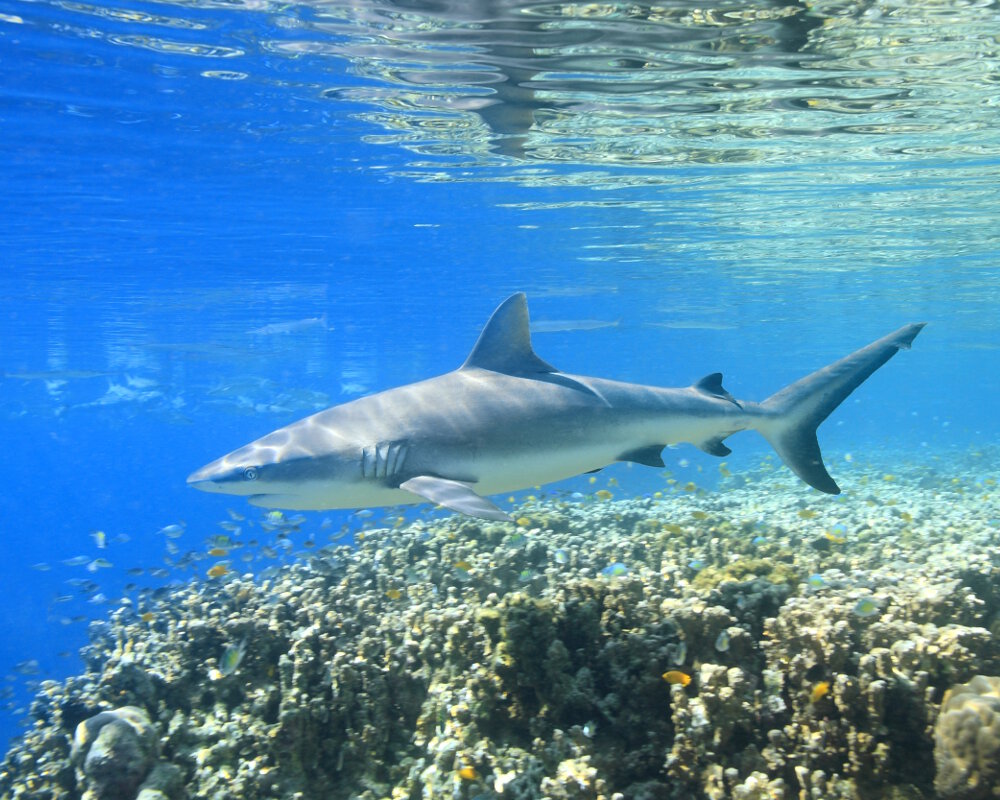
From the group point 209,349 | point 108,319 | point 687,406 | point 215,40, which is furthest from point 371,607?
point 209,349

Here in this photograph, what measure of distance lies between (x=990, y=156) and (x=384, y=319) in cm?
2854

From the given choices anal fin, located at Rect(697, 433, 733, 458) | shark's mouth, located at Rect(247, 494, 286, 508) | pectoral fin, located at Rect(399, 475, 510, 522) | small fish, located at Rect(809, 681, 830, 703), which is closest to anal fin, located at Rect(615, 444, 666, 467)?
anal fin, located at Rect(697, 433, 733, 458)

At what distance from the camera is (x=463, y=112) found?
12273 millimetres

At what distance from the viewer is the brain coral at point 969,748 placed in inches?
118

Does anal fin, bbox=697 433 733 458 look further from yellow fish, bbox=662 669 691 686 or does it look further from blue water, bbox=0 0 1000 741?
blue water, bbox=0 0 1000 741

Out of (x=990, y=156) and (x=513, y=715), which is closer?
(x=513, y=715)

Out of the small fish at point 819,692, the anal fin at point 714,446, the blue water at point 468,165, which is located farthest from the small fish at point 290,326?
the small fish at point 819,692

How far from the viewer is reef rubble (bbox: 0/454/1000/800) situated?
3672 millimetres

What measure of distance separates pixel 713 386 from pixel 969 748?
14.2 feet

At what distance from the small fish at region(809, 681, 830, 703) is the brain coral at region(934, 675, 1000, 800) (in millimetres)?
595

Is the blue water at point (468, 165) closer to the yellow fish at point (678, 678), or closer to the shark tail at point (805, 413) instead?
the shark tail at point (805, 413)

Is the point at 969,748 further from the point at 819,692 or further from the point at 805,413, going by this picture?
the point at 805,413

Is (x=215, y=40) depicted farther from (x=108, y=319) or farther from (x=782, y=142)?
(x=108, y=319)

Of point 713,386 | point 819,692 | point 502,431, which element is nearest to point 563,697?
point 819,692
